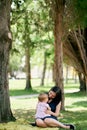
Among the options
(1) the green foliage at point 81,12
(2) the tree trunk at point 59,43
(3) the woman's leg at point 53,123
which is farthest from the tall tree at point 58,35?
(3) the woman's leg at point 53,123

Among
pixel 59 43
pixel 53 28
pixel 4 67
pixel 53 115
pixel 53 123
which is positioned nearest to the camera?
pixel 53 123

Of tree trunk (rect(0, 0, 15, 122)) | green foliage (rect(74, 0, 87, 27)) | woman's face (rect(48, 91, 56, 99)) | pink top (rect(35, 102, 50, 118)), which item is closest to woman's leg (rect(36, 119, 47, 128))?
pink top (rect(35, 102, 50, 118))

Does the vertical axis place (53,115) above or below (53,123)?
above

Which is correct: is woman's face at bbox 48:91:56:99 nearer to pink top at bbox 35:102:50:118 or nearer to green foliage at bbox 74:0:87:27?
pink top at bbox 35:102:50:118

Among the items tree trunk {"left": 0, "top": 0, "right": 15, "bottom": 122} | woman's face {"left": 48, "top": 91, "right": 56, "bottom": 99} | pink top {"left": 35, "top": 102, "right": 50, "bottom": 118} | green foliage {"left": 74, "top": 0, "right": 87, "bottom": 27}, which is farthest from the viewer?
green foliage {"left": 74, "top": 0, "right": 87, "bottom": 27}

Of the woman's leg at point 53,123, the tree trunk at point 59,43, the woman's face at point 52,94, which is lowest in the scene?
the woman's leg at point 53,123

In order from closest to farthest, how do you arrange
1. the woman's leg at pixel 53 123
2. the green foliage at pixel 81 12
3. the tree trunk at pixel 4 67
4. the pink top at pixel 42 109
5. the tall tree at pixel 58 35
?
the woman's leg at pixel 53 123, the pink top at pixel 42 109, the tree trunk at pixel 4 67, the green foliage at pixel 81 12, the tall tree at pixel 58 35

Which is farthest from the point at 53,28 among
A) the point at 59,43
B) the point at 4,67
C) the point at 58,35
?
the point at 4,67

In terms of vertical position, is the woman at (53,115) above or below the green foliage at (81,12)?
below

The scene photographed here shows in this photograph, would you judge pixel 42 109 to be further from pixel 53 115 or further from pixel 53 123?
pixel 53 123

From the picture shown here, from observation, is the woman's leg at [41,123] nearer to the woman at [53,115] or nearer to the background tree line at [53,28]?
the woman at [53,115]

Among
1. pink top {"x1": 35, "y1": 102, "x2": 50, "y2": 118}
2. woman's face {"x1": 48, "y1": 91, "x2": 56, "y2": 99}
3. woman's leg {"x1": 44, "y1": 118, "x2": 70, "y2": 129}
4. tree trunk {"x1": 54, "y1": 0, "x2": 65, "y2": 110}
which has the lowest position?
woman's leg {"x1": 44, "y1": 118, "x2": 70, "y2": 129}

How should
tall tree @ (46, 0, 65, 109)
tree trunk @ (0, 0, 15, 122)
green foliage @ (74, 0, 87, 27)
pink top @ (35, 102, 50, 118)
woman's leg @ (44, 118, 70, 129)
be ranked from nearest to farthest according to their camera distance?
1. woman's leg @ (44, 118, 70, 129)
2. pink top @ (35, 102, 50, 118)
3. tree trunk @ (0, 0, 15, 122)
4. green foliage @ (74, 0, 87, 27)
5. tall tree @ (46, 0, 65, 109)

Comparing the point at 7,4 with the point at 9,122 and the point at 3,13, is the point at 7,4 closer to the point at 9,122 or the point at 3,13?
the point at 3,13
